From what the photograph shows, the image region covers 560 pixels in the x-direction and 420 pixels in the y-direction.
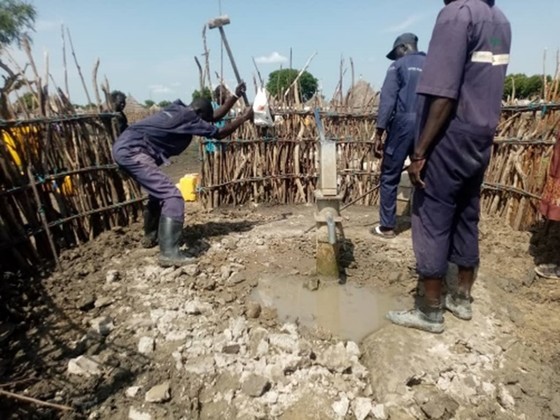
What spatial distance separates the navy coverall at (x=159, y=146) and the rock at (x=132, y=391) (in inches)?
67.9

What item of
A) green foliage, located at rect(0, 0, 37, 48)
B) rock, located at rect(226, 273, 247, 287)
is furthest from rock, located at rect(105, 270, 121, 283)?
green foliage, located at rect(0, 0, 37, 48)

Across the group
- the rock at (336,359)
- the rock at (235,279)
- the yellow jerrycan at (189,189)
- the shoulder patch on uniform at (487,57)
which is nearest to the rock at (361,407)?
the rock at (336,359)

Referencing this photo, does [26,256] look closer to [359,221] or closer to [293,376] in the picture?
[293,376]

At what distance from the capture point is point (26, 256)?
11.6ft

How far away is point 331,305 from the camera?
126 inches

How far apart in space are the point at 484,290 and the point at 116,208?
12.4 feet

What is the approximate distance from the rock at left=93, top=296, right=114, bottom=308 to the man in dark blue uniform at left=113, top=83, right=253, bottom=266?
64cm

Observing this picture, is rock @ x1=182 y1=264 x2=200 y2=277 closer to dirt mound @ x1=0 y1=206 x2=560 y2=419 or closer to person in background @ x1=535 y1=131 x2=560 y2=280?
dirt mound @ x1=0 y1=206 x2=560 y2=419

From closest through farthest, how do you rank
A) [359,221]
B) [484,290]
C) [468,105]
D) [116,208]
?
1. [468,105]
2. [484,290]
3. [116,208]
4. [359,221]

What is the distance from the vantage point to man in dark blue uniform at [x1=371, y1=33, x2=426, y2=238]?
13.3 ft

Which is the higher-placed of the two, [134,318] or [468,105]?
[468,105]

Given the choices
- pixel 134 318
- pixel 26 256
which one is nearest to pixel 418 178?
pixel 134 318

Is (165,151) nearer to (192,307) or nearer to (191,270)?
(191,270)

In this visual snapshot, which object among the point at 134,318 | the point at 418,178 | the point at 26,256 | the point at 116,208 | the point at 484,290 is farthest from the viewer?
the point at 116,208
